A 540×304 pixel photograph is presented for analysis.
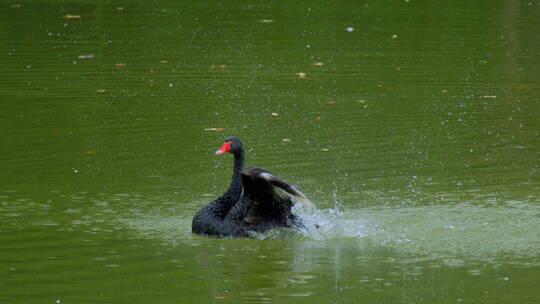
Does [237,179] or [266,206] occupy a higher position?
[237,179]

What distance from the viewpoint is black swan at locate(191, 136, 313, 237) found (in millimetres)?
8062

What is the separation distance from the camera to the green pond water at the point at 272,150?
7.00 metres

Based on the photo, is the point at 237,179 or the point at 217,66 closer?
the point at 237,179

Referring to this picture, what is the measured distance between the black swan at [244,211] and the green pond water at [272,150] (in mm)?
159

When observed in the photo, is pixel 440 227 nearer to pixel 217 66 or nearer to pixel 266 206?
pixel 266 206

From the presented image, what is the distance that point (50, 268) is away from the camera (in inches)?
279

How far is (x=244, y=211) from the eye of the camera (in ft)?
27.0

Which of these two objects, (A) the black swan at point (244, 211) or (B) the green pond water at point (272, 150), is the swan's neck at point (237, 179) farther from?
(B) the green pond water at point (272, 150)

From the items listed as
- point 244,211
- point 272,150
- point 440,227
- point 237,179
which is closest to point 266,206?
point 244,211

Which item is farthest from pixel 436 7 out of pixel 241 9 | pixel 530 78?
pixel 530 78

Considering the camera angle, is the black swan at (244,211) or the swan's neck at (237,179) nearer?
the black swan at (244,211)

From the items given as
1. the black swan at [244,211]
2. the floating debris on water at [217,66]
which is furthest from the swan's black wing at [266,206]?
the floating debris on water at [217,66]

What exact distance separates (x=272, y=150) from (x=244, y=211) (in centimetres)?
273

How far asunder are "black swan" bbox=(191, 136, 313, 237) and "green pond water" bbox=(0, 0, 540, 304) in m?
0.16
